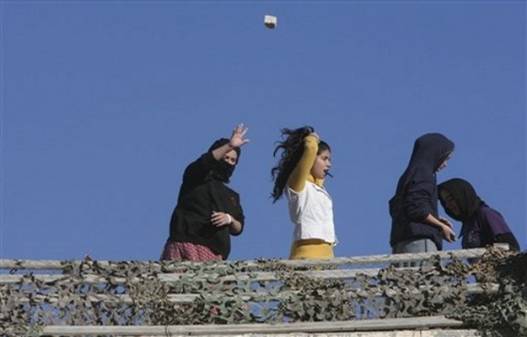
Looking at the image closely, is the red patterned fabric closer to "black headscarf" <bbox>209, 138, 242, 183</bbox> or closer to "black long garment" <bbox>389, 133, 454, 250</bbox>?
"black headscarf" <bbox>209, 138, 242, 183</bbox>

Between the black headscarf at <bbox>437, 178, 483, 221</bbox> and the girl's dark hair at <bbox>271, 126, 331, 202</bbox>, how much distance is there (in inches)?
46.4

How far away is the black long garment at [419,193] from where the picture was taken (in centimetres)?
1277

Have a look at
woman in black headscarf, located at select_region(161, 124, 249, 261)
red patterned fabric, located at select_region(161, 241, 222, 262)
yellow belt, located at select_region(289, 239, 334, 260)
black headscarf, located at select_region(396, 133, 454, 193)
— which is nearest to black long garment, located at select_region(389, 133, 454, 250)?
black headscarf, located at select_region(396, 133, 454, 193)

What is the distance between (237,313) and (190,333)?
420mm

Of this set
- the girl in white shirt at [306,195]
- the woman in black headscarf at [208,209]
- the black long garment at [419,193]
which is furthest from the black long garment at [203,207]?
the black long garment at [419,193]

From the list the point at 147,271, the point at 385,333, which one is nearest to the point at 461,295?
the point at 385,333

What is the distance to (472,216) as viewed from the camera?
13.2m

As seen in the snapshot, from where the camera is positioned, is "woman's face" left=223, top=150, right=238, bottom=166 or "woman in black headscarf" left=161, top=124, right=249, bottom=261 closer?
"woman in black headscarf" left=161, top=124, right=249, bottom=261

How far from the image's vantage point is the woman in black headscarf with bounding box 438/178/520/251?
12948 millimetres

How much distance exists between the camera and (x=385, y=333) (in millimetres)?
11750

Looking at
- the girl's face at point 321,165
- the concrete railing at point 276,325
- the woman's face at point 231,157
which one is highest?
the woman's face at point 231,157

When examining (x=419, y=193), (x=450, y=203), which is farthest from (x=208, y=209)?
(x=450, y=203)

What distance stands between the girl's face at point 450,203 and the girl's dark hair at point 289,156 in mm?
1117

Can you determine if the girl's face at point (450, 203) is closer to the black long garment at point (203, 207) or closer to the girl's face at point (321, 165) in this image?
the girl's face at point (321, 165)
